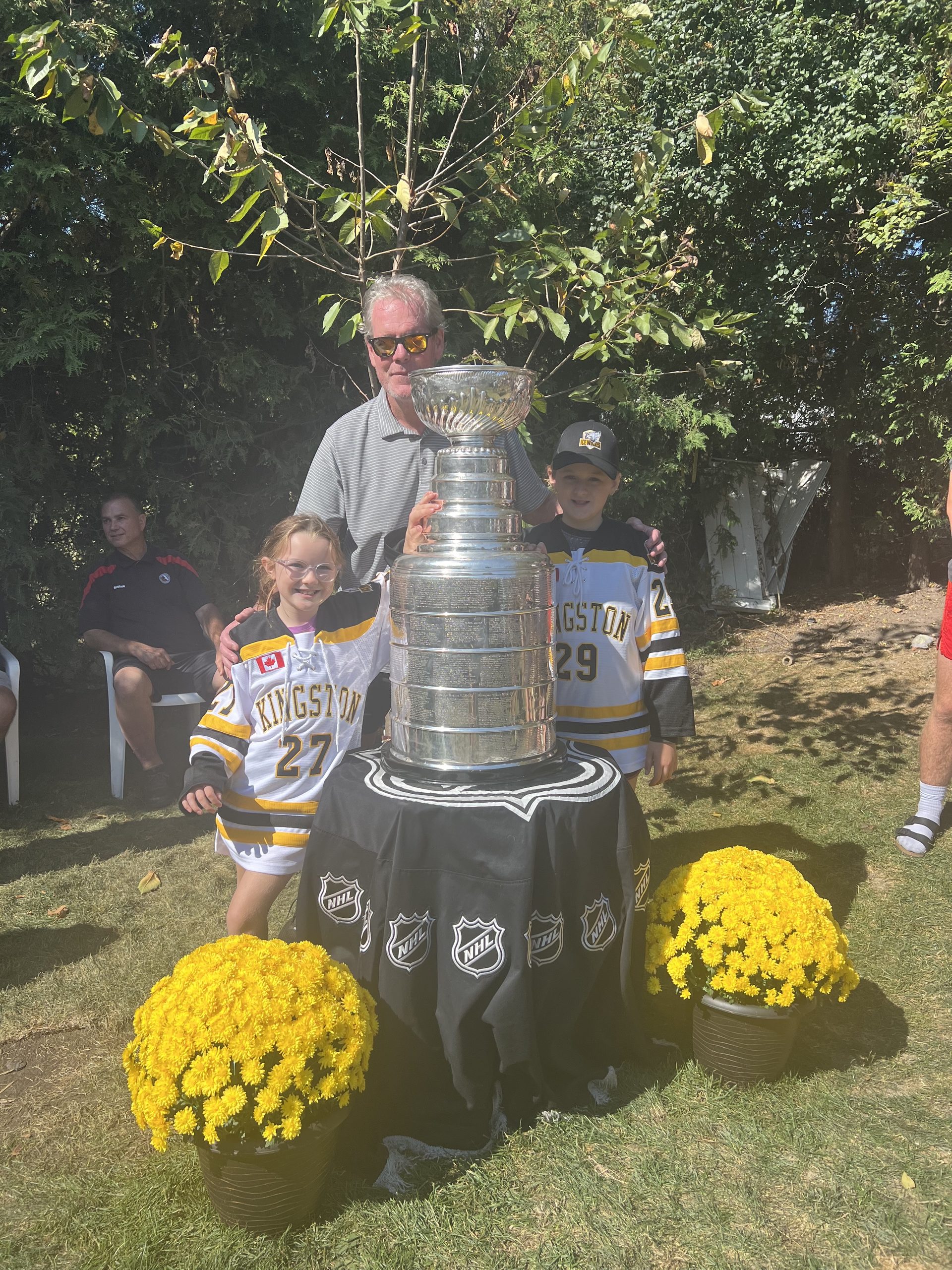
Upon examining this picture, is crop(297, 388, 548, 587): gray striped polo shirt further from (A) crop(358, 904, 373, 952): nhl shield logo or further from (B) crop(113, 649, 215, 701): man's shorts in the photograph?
(B) crop(113, 649, 215, 701): man's shorts

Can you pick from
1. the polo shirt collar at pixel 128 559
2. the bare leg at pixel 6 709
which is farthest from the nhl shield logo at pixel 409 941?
the polo shirt collar at pixel 128 559

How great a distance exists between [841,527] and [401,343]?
1062 centimetres

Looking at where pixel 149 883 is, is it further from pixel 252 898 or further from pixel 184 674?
pixel 184 674

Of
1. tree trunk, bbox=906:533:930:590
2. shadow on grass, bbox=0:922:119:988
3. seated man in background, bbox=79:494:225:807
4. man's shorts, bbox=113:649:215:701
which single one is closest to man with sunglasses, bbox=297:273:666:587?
shadow on grass, bbox=0:922:119:988

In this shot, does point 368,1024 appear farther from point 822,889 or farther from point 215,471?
point 215,471

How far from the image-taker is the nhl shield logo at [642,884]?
2.68m

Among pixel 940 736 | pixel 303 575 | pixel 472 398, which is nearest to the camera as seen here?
pixel 472 398

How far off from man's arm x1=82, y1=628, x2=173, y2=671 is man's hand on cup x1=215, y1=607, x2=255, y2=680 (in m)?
3.06

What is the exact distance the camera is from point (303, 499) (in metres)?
3.44

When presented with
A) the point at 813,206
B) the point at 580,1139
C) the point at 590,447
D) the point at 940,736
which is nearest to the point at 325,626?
the point at 590,447

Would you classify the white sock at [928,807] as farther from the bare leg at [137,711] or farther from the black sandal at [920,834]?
the bare leg at [137,711]

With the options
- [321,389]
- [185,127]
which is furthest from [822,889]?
[321,389]

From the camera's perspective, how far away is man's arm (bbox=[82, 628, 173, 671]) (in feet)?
19.4

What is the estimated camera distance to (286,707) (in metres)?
3.03
